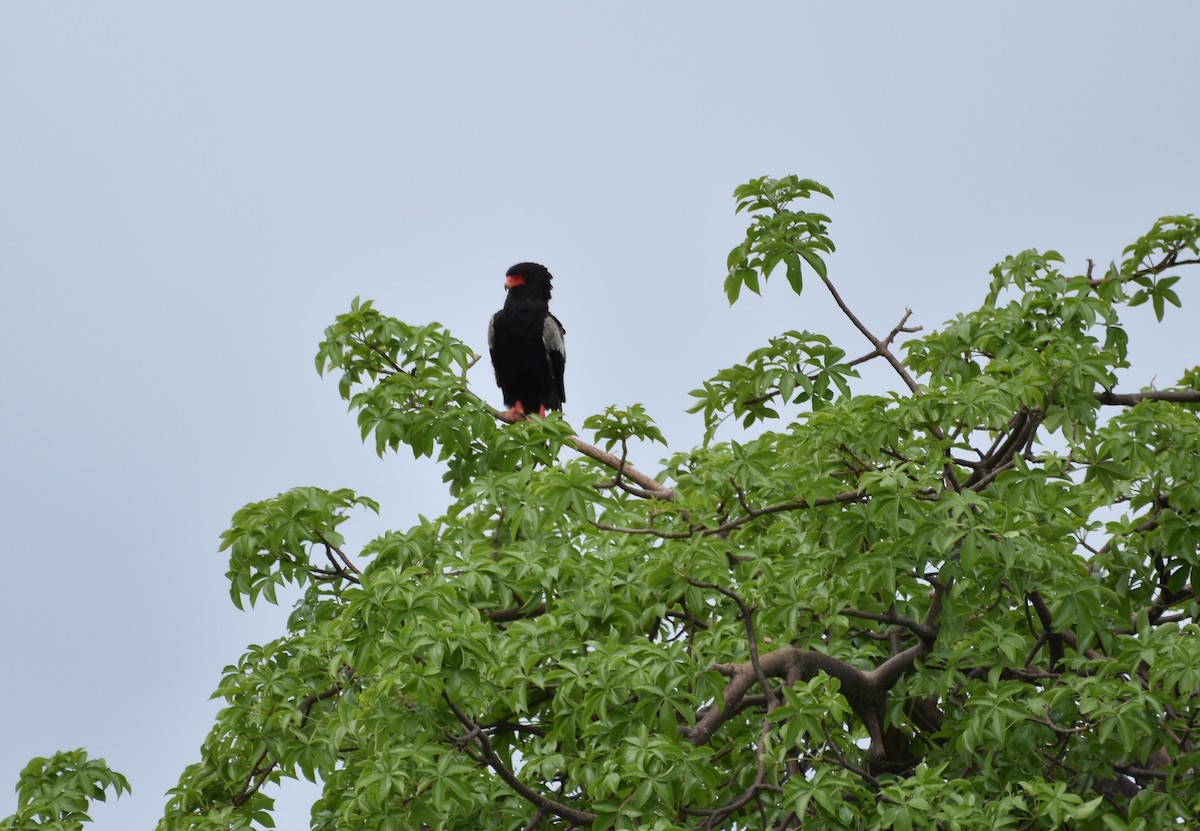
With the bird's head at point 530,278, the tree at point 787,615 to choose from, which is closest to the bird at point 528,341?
the bird's head at point 530,278

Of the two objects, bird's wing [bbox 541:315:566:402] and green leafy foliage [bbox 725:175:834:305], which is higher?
bird's wing [bbox 541:315:566:402]

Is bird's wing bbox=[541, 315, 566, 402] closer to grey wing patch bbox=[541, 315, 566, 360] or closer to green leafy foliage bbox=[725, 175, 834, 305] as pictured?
grey wing patch bbox=[541, 315, 566, 360]

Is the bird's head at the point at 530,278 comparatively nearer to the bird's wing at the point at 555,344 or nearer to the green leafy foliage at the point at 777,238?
the bird's wing at the point at 555,344

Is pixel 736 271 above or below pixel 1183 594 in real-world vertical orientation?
above

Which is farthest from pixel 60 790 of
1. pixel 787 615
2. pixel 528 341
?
pixel 528 341

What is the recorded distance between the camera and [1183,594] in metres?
6.04

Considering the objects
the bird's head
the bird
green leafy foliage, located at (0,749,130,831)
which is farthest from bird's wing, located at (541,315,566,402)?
green leafy foliage, located at (0,749,130,831)

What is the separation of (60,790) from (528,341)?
4707mm

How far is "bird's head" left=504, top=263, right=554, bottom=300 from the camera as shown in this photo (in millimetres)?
10664

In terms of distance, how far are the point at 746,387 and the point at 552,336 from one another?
406 centimetres

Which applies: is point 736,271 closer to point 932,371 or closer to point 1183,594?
point 932,371

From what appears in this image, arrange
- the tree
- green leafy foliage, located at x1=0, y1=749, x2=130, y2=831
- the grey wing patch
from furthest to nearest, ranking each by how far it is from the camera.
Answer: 1. the grey wing patch
2. green leafy foliage, located at x1=0, y1=749, x2=130, y2=831
3. the tree

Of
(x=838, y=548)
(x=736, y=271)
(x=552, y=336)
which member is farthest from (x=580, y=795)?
(x=552, y=336)

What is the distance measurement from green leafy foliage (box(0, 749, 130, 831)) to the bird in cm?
418
